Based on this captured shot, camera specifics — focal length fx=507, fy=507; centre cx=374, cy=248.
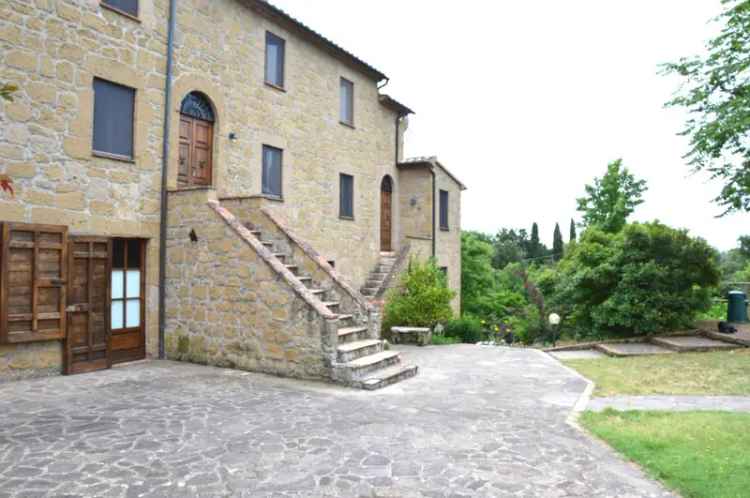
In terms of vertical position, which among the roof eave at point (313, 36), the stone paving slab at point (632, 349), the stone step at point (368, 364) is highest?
the roof eave at point (313, 36)

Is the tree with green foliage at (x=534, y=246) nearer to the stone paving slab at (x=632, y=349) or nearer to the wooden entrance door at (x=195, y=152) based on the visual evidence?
the stone paving slab at (x=632, y=349)

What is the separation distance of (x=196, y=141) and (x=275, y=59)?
346 cm

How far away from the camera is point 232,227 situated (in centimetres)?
894

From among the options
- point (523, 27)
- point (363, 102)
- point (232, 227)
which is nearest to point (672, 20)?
point (523, 27)

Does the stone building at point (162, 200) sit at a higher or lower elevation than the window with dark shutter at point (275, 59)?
lower

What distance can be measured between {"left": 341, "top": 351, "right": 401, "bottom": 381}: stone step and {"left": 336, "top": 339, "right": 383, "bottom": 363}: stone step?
84 mm

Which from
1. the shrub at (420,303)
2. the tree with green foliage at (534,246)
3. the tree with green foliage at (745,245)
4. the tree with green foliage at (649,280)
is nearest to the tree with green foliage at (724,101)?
the tree with green foliage at (649,280)

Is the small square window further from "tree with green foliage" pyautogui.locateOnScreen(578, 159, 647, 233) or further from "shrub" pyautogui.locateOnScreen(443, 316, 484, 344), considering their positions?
"tree with green foliage" pyautogui.locateOnScreen(578, 159, 647, 233)

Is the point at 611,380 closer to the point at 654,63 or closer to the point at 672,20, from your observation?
the point at 672,20

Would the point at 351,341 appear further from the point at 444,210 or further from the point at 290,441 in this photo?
the point at 444,210

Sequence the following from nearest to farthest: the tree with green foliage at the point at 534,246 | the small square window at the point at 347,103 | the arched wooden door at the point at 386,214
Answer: the small square window at the point at 347,103 < the arched wooden door at the point at 386,214 < the tree with green foliage at the point at 534,246

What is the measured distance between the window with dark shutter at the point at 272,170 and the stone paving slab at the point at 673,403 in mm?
8570

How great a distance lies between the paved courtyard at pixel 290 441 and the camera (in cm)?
426

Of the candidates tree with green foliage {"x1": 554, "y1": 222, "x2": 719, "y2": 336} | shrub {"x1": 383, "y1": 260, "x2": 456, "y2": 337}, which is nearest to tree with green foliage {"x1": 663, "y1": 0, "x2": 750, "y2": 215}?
tree with green foliage {"x1": 554, "y1": 222, "x2": 719, "y2": 336}
